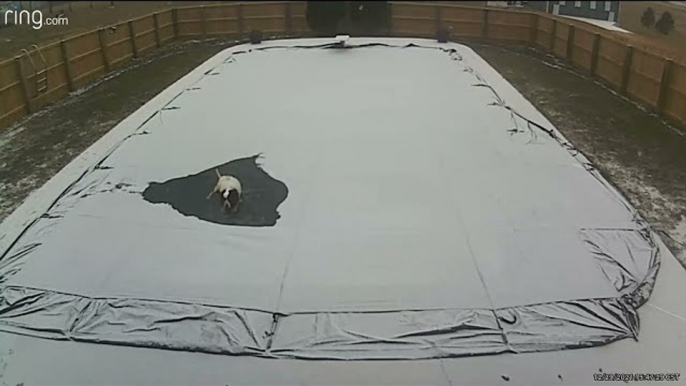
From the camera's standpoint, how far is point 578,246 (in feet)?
11.6

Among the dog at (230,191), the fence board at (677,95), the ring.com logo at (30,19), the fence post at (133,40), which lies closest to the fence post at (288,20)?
the fence post at (133,40)

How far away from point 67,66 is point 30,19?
2.48ft

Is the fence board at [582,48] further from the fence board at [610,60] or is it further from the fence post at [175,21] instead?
the fence post at [175,21]

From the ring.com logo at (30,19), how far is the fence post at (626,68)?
766 cm

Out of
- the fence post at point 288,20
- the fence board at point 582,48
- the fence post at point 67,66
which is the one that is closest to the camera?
the fence post at point 67,66

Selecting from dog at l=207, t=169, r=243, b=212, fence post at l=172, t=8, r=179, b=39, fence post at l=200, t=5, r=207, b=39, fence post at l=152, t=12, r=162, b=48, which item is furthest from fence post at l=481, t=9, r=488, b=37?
dog at l=207, t=169, r=243, b=212

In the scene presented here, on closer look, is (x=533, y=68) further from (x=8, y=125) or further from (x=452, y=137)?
(x=8, y=125)

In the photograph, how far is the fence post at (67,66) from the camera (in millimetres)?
8039

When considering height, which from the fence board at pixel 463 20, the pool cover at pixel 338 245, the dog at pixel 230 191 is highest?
the fence board at pixel 463 20

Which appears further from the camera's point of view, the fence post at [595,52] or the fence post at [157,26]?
the fence post at [157,26]

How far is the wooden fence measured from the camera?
6965mm

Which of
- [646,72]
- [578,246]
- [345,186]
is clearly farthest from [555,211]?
[646,72]

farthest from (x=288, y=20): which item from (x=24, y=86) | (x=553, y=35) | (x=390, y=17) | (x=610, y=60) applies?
(x=610, y=60)

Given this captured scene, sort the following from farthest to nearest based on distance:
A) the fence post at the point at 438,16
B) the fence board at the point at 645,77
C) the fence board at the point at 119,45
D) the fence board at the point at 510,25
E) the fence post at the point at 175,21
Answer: the fence post at the point at 438,16 < the fence post at the point at 175,21 < the fence board at the point at 510,25 < the fence board at the point at 119,45 < the fence board at the point at 645,77
